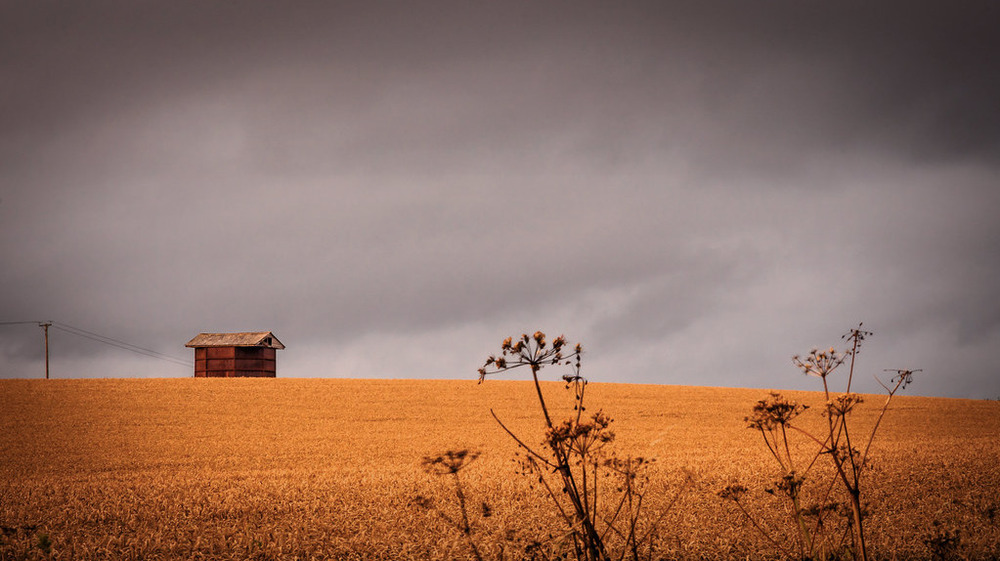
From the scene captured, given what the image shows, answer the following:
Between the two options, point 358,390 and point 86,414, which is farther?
point 358,390

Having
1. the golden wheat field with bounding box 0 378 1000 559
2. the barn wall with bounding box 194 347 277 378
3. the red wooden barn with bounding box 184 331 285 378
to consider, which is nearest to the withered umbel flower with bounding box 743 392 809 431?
the golden wheat field with bounding box 0 378 1000 559

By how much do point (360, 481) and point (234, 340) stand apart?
154ft

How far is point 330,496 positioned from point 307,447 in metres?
10.8

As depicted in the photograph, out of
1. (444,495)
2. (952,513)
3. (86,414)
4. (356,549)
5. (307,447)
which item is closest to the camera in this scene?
(356,549)

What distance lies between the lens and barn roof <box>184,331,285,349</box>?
2120 inches

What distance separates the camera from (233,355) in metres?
53.9

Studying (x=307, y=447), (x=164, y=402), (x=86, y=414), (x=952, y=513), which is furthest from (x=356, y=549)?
(x=164, y=402)

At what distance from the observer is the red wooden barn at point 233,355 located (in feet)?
177

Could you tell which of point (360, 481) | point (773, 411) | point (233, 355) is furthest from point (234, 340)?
point (773, 411)

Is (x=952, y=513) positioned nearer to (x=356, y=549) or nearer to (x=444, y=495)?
(x=444, y=495)

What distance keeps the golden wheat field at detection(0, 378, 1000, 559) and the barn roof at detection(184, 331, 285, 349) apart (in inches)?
795

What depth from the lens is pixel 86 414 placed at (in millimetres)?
28000

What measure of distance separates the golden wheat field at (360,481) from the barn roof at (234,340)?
20186mm

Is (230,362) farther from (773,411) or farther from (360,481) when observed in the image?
(773,411)
